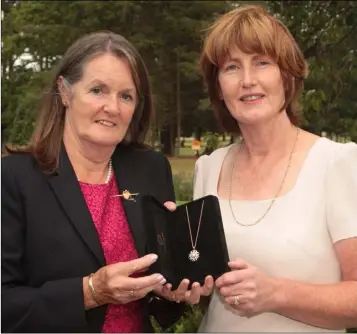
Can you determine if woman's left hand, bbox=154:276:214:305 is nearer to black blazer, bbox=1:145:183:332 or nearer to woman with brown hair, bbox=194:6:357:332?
woman with brown hair, bbox=194:6:357:332

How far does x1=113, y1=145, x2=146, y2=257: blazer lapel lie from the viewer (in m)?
2.45

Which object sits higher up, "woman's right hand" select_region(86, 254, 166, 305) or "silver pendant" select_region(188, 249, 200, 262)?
"silver pendant" select_region(188, 249, 200, 262)

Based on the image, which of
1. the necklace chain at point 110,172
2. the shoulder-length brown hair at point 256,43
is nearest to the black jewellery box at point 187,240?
the necklace chain at point 110,172

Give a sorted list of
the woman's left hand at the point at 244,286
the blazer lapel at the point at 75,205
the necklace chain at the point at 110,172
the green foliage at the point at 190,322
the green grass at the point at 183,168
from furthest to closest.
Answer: the green grass at the point at 183,168 < the green foliage at the point at 190,322 < the necklace chain at the point at 110,172 < the blazer lapel at the point at 75,205 < the woman's left hand at the point at 244,286

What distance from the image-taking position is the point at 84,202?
237cm

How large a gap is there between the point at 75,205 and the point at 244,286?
764 millimetres

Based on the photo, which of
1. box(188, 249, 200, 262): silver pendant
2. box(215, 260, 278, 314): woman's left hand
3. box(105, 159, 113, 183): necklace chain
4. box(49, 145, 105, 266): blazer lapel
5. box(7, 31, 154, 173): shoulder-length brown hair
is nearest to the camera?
box(215, 260, 278, 314): woman's left hand

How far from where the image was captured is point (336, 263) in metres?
2.27

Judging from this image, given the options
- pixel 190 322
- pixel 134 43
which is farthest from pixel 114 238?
pixel 134 43

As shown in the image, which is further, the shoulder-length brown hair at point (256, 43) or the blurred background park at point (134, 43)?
the blurred background park at point (134, 43)

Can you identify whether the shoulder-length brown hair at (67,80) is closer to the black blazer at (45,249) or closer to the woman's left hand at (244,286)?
the black blazer at (45,249)

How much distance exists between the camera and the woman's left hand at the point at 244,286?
202 cm

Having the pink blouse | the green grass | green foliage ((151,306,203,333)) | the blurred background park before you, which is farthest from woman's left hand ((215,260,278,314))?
the blurred background park

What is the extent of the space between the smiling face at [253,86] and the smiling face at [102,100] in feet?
1.40
